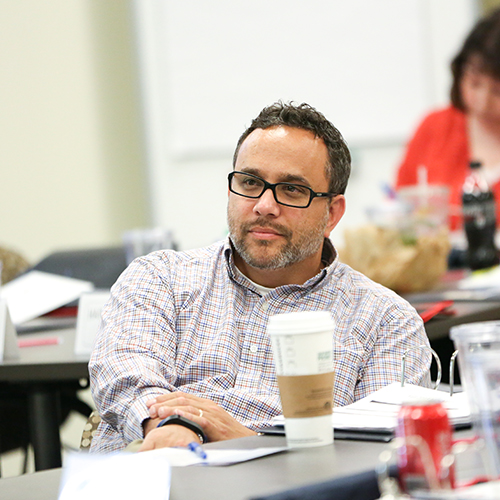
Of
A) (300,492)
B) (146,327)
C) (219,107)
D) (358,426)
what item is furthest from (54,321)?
(219,107)

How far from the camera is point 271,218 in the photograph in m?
1.60

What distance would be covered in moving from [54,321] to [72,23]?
2.79 meters

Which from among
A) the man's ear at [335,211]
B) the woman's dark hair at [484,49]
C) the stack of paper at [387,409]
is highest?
the woman's dark hair at [484,49]

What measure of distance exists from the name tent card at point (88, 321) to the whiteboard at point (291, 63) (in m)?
2.88

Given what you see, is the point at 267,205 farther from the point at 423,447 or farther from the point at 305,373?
the point at 423,447

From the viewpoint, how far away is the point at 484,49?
3.41 m

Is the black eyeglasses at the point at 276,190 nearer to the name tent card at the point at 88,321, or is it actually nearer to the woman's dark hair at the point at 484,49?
the name tent card at the point at 88,321

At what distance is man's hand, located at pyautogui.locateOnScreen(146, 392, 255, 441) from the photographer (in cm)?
138

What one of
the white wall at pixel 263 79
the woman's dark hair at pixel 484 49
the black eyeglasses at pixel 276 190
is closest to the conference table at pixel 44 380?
the black eyeglasses at pixel 276 190

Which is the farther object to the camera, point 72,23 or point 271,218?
point 72,23

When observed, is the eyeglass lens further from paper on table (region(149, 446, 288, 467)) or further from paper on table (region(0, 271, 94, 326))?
paper on table (region(0, 271, 94, 326))

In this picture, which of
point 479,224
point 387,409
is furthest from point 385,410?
point 479,224

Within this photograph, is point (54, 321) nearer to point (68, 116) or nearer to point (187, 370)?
point (187, 370)

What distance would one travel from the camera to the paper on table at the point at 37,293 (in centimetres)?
254
